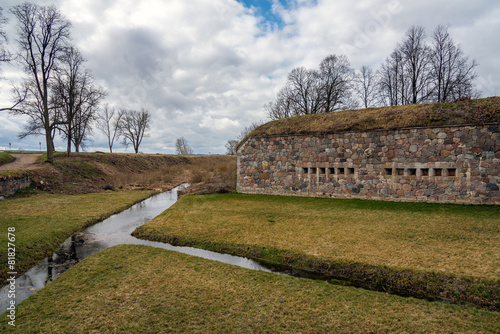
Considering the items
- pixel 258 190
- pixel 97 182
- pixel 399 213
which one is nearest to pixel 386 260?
pixel 399 213

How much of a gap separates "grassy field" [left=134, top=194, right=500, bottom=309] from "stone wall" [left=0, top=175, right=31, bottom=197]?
32.8 ft

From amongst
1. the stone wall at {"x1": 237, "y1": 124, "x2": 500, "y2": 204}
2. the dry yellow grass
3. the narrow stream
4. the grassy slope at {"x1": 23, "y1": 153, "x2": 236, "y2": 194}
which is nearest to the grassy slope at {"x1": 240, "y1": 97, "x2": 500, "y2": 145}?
the stone wall at {"x1": 237, "y1": 124, "x2": 500, "y2": 204}

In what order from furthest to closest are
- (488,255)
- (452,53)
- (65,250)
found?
(452,53) → (65,250) → (488,255)

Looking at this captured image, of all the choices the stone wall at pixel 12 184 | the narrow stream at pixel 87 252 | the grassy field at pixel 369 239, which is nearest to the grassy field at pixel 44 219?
the narrow stream at pixel 87 252

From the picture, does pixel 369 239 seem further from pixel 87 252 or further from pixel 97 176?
pixel 97 176

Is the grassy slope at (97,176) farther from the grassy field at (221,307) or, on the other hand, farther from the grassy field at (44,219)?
the grassy field at (221,307)

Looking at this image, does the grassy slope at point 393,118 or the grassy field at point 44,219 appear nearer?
the grassy field at point 44,219

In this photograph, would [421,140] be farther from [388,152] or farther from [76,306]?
[76,306]

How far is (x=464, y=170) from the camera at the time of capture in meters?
11.0

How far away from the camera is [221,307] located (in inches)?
173

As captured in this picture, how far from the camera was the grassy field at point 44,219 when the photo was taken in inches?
277

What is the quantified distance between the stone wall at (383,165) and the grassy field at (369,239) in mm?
984

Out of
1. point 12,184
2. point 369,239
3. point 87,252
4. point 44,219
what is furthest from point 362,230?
point 12,184

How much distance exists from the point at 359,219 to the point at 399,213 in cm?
198
